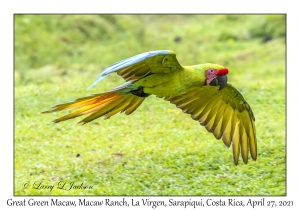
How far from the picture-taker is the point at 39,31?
996 cm

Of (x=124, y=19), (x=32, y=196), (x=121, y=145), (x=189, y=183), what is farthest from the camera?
(x=124, y=19)

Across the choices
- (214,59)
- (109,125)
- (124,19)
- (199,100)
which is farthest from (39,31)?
(199,100)

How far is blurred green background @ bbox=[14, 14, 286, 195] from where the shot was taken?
17.7ft

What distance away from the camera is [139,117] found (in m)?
7.02

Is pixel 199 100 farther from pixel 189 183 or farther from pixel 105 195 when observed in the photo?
pixel 105 195

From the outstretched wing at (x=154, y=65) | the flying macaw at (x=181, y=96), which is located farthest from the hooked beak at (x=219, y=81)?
the outstretched wing at (x=154, y=65)

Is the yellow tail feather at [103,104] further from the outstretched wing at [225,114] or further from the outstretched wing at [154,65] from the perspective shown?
the outstretched wing at [225,114]

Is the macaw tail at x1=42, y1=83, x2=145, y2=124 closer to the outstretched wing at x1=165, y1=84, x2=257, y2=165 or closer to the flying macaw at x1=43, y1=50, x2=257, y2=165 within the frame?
the flying macaw at x1=43, y1=50, x2=257, y2=165

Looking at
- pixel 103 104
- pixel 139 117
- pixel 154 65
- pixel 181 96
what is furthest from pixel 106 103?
pixel 139 117

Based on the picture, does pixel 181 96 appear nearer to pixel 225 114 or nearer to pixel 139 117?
pixel 225 114

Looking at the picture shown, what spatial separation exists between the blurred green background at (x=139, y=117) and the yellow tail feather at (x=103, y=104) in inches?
29.9

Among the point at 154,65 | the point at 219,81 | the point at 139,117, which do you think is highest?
the point at 154,65

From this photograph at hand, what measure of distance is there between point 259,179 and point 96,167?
1.58m

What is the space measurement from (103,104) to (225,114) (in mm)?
A: 1286
